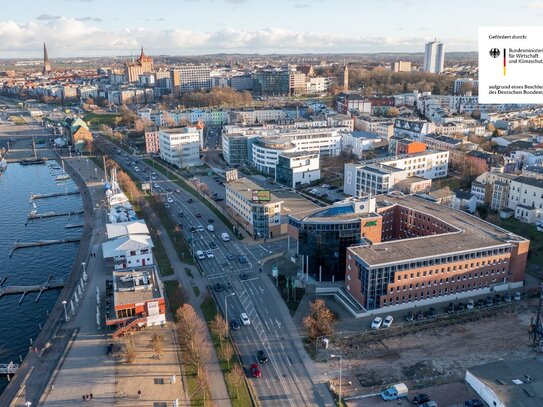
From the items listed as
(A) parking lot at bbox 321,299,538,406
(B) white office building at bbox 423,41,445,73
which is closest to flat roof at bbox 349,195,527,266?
(A) parking lot at bbox 321,299,538,406

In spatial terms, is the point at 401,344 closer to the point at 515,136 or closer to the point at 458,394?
the point at 458,394

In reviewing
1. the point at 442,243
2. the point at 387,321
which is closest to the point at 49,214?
the point at 387,321

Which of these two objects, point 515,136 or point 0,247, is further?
point 515,136

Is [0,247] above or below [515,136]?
below

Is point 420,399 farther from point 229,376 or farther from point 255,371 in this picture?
point 229,376

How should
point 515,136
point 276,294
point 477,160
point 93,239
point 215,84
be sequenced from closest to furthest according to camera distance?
1. point 276,294
2. point 93,239
3. point 477,160
4. point 515,136
5. point 215,84

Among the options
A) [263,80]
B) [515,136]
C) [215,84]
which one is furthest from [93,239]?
[215,84]

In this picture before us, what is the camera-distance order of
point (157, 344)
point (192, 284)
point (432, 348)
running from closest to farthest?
point (157, 344) < point (432, 348) < point (192, 284)
